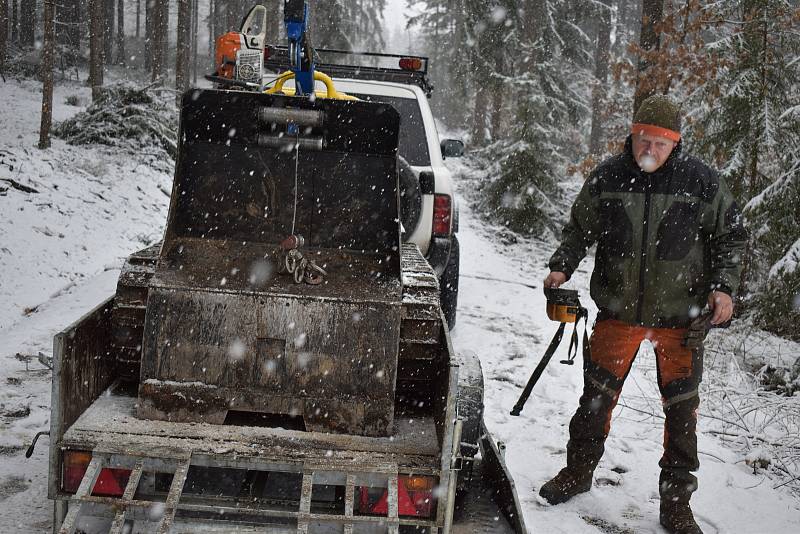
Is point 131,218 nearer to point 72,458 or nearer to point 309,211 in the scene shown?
point 309,211

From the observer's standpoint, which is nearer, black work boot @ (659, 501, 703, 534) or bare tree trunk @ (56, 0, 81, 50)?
black work boot @ (659, 501, 703, 534)

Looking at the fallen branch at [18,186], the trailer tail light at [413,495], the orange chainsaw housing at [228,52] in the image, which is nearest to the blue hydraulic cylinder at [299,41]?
the orange chainsaw housing at [228,52]

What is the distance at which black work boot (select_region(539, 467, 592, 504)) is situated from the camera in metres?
4.02

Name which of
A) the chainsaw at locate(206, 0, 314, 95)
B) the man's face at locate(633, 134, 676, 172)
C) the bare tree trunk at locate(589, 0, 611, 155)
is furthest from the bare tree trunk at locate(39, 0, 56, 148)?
the bare tree trunk at locate(589, 0, 611, 155)

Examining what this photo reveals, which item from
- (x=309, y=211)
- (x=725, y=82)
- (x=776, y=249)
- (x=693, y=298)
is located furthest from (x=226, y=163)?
(x=725, y=82)

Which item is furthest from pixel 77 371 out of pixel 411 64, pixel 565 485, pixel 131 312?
pixel 411 64

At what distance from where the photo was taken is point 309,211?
4145 millimetres

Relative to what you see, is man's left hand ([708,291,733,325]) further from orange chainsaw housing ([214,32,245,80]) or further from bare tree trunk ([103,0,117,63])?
bare tree trunk ([103,0,117,63])

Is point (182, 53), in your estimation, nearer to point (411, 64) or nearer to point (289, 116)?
point (411, 64)

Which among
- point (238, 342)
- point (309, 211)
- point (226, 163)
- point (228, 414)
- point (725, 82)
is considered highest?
point (725, 82)

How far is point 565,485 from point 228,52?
168 inches

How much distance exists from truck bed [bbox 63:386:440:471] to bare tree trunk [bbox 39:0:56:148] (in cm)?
1214

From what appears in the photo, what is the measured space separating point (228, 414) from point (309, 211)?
50.7 inches

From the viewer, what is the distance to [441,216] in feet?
20.0
